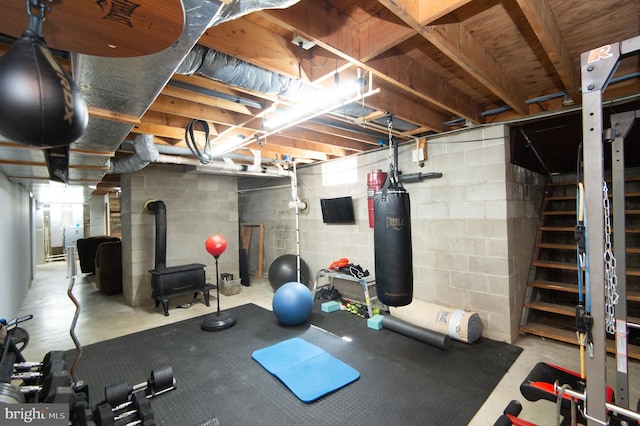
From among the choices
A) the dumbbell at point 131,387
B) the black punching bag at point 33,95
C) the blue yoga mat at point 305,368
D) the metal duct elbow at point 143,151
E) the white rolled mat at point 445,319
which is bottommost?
the blue yoga mat at point 305,368

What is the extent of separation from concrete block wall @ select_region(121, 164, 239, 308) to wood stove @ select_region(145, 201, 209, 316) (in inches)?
14.2

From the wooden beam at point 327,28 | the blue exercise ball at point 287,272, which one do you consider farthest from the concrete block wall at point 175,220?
the wooden beam at point 327,28

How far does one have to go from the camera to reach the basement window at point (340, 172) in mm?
4852

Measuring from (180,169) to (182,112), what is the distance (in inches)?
118

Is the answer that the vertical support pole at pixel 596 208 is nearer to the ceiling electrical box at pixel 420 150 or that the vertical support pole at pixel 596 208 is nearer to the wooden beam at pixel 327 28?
the wooden beam at pixel 327 28

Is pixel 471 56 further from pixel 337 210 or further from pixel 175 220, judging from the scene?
pixel 175 220

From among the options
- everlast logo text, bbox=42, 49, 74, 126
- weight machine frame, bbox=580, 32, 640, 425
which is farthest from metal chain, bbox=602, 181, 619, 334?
everlast logo text, bbox=42, 49, 74, 126

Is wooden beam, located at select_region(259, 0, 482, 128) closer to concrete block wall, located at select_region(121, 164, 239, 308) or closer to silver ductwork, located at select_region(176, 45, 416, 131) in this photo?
silver ductwork, located at select_region(176, 45, 416, 131)

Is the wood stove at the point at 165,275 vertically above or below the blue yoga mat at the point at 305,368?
above

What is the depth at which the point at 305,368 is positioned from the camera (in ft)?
9.18

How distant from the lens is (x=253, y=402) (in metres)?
2.36

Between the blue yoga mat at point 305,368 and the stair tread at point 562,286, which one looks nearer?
the blue yoga mat at point 305,368

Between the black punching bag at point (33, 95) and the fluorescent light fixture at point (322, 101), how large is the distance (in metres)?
1.66

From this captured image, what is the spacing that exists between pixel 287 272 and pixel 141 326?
7.66 ft
